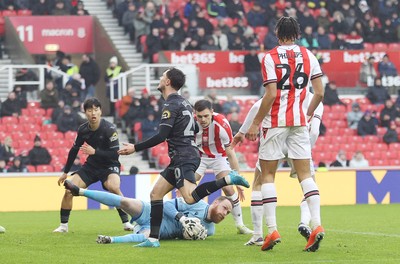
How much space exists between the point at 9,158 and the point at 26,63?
17.6 ft

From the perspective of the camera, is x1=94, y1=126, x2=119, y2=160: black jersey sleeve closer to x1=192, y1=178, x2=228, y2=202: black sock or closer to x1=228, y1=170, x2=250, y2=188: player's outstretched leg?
x1=192, y1=178, x2=228, y2=202: black sock

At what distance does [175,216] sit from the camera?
1318cm

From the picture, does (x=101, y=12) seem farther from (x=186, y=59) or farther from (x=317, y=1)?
(x=317, y=1)

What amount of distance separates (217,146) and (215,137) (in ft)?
0.71

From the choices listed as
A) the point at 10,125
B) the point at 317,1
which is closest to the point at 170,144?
the point at 10,125

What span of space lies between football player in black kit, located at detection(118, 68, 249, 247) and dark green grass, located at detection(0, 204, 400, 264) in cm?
50

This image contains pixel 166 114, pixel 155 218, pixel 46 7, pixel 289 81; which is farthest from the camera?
pixel 46 7

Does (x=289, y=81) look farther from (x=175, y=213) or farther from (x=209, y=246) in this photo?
(x=175, y=213)

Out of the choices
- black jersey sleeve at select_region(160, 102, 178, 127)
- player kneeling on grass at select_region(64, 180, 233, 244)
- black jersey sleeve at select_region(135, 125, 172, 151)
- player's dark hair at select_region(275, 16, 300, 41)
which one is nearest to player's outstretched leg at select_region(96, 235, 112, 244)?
player kneeling on grass at select_region(64, 180, 233, 244)

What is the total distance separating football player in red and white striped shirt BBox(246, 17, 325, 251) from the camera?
1152 centimetres

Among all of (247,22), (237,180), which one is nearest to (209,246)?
(237,180)

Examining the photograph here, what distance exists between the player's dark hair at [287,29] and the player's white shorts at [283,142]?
985 millimetres

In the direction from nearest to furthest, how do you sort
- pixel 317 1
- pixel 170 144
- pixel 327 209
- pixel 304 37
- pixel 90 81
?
pixel 170 144
pixel 327 209
pixel 90 81
pixel 304 37
pixel 317 1

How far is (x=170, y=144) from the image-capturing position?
12.5 meters
